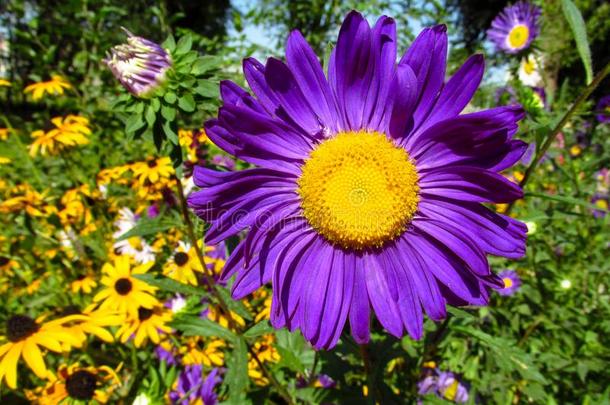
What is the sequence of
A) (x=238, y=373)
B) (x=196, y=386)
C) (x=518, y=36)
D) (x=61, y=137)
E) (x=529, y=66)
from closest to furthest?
(x=238, y=373) < (x=196, y=386) < (x=61, y=137) < (x=518, y=36) < (x=529, y=66)

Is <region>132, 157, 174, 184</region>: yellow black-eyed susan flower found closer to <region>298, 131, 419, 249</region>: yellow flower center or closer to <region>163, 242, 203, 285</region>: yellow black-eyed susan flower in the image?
<region>163, 242, 203, 285</region>: yellow black-eyed susan flower

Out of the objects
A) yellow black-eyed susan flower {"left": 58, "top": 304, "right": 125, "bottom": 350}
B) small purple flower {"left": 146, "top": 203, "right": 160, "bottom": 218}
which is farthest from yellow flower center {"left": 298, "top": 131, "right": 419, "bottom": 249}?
small purple flower {"left": 146, "top": 203, "right": 160, "bottom": 218}

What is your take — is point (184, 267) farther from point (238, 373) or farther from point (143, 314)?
point (238, 373)

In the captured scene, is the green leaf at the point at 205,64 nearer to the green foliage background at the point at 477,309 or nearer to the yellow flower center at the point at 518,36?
the green foliage background at the point at 477,309

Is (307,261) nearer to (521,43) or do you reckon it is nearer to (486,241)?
(486,241)

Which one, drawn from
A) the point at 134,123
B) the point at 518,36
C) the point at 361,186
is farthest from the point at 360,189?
the point at 518,36

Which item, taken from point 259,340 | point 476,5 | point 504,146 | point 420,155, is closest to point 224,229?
point 420,155

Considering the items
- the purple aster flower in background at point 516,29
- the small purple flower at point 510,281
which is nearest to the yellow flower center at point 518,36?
the purple aster flower in background at point 516,29
